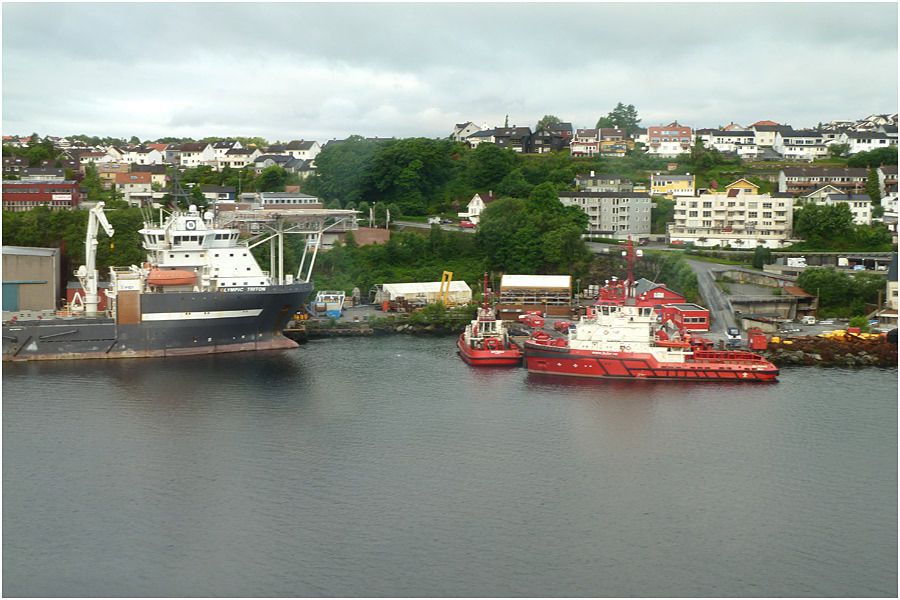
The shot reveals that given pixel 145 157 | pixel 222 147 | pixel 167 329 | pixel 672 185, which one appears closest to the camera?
pixel 167 329

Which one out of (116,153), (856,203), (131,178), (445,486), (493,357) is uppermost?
(116,153)

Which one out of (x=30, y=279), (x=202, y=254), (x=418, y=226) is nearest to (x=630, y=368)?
(x=202, y=254)

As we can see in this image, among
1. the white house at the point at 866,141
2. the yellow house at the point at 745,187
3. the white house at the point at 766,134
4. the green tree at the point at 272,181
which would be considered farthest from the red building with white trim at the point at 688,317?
the white house at the point at 766,134

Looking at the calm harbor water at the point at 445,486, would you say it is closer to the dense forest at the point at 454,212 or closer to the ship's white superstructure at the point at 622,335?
the ship's white superstructure at the point at 622,335

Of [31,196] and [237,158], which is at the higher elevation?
[237,158]

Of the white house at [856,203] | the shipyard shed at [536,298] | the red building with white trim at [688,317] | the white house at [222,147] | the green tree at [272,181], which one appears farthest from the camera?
the white house at [222,147]

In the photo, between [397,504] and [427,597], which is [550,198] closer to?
[397,504]

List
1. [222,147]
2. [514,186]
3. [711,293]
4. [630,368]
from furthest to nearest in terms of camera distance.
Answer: [222,147] < [514,186] < [711,293] < [630,368]

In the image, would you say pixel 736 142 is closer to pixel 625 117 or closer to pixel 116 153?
pixel 625 117
